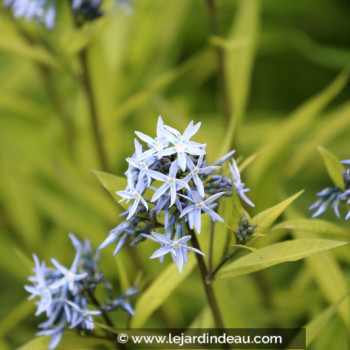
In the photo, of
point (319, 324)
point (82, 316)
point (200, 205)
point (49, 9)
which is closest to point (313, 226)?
point (319, 324)

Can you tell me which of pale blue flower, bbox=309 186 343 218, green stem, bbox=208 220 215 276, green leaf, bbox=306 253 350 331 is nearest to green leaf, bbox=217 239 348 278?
green stem, bbox=208 220 215 276

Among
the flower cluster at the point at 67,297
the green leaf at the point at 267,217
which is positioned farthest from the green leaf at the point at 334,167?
the flower cluster at the point at 67,297

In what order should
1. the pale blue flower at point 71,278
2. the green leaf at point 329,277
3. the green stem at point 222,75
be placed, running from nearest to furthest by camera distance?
the pale blue flower at point 71,278 < the green leaf at point 329,277 < the green stem at point 222,75

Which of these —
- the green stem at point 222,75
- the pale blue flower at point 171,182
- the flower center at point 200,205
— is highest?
the green stem at point 222,75

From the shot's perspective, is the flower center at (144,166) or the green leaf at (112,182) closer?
the flower center at (144,166)

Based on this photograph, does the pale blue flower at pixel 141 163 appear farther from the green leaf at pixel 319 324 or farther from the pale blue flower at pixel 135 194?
the green leaf at pixel 319 324

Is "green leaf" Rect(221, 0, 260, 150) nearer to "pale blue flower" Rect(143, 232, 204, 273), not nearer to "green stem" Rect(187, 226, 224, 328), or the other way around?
"green stem" Rect(187, 226, 224, 328)

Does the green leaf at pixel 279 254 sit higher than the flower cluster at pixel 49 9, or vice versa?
the flower cluster at pixel 49 9

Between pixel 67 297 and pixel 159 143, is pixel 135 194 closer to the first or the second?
pixel 159 143
